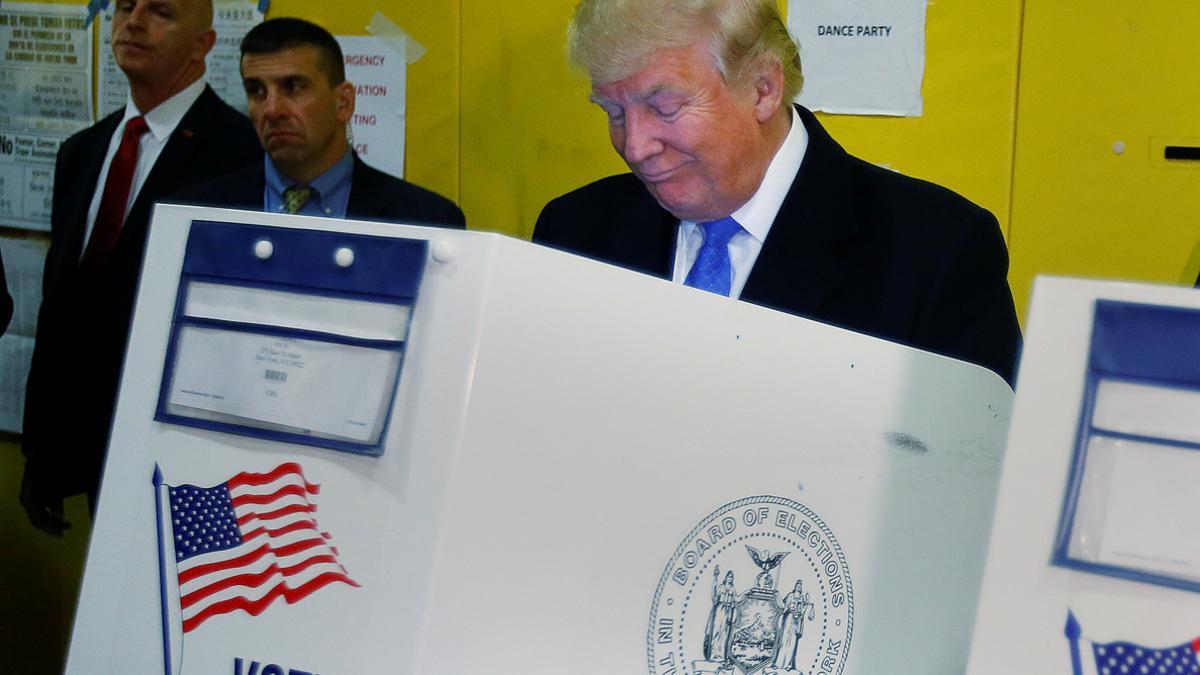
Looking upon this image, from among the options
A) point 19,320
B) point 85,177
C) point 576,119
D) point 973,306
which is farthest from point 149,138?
point 973,306

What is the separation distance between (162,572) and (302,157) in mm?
1828

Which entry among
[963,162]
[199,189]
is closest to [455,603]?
[963,162]

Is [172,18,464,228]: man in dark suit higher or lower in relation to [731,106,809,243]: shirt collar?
higher

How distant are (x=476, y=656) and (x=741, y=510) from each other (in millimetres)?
202

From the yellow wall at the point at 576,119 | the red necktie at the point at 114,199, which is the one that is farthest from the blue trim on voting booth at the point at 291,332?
the red necktie at the point at 114,199

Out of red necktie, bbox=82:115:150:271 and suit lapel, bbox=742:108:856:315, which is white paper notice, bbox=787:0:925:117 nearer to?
suit lapel, bbox=742:108:856:315

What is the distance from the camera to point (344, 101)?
2729 mm

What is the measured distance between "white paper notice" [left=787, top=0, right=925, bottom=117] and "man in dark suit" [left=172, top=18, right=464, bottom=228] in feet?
2.56

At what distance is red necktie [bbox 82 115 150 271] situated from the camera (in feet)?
8.90

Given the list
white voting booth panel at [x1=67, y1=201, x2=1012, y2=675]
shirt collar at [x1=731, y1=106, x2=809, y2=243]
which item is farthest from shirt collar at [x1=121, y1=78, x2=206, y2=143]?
white voting booth panel at [x1=67, y1=201, x2=1012, y2=675]

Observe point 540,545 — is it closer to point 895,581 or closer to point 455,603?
point 455,603

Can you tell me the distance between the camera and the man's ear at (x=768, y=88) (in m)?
1.39

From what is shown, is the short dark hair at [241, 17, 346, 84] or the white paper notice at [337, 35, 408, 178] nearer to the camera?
the short dark hair at [241, 17, 346, 84]

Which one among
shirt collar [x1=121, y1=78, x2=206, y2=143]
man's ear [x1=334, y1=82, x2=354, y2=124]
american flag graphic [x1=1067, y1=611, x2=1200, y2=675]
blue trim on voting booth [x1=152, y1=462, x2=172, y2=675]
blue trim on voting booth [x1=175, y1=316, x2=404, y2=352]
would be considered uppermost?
man's ear [x1=334, y1=82, x2=354, y2=124]
